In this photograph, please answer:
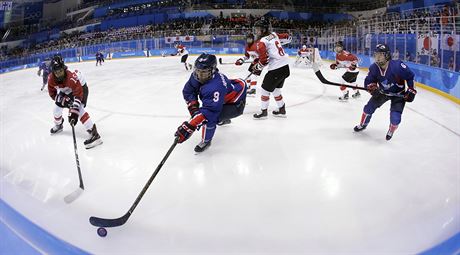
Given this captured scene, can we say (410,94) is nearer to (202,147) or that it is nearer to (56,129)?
(202,147)

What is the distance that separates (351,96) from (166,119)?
12.0ft

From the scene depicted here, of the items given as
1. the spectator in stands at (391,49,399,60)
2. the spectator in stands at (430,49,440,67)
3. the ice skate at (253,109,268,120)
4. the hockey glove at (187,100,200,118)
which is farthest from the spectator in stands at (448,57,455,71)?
the hockey glove at (187,100,200,118)

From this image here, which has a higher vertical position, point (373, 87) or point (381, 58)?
point (381, 58)

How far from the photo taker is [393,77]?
3.49m

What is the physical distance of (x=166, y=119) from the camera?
4.76m

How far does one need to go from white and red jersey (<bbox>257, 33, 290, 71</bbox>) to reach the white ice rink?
0.83m

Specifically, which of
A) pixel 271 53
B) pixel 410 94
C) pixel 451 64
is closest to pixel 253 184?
pixel 410 94

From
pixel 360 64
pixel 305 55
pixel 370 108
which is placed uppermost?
pixel 305 55

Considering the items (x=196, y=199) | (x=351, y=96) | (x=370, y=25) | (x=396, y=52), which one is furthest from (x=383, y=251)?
(x=370, y=25)

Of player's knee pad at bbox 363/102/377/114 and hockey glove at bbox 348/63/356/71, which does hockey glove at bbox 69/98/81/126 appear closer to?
player's knee pad at bbox 363/102/377/114

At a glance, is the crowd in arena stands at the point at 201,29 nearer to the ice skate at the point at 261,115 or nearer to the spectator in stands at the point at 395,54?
the spectator in stands at the point at 395,54

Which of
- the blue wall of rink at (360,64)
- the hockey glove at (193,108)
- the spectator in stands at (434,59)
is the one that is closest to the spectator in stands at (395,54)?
the blue wall of rink at (360,64)

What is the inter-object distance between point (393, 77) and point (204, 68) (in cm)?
215

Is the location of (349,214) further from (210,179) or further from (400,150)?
(400,150)
